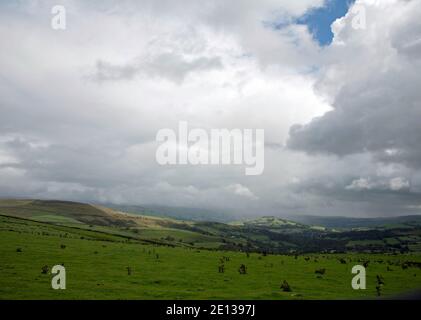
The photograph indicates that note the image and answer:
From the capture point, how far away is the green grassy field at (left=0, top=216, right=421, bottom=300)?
3266 centimetres

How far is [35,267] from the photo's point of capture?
4356 centimetres

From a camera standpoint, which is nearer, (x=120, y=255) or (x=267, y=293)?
(x=267, y=293)

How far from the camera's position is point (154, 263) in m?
52.8

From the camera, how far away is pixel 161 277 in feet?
137

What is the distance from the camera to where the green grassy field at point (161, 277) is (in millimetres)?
32656
